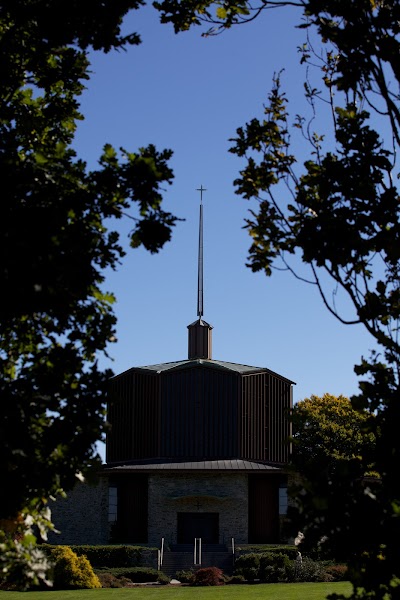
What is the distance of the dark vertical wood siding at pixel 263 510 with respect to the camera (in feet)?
133

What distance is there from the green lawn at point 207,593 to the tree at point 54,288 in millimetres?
17245

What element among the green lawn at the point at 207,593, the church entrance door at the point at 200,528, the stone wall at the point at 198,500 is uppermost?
the stone wall at the point at 198,500

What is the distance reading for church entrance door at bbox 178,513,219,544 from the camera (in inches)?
1594

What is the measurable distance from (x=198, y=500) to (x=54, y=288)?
1381 inches

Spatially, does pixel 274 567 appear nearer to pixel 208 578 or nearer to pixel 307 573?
pixel 307 573

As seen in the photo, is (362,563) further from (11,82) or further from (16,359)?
(11,82)

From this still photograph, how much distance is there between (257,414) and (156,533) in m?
7.34

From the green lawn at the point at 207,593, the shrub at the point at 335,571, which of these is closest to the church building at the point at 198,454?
the shrub at the point at 335,571

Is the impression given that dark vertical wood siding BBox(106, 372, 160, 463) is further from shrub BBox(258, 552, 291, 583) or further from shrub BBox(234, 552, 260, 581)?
shrub BBox(258, 552, 291, 583)

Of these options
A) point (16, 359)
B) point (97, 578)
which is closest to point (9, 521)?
point (16, 359)

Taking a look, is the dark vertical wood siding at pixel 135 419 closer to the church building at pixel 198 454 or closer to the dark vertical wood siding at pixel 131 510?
the church building at pixel 198 454

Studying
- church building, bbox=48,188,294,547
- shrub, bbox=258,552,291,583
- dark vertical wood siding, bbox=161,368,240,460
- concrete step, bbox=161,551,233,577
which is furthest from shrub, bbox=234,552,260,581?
dark vertical wood siding, bbox=161,368,240,460

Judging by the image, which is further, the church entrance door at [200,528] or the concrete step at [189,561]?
the church entrance door at [200,528]

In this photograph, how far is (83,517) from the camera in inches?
1647
